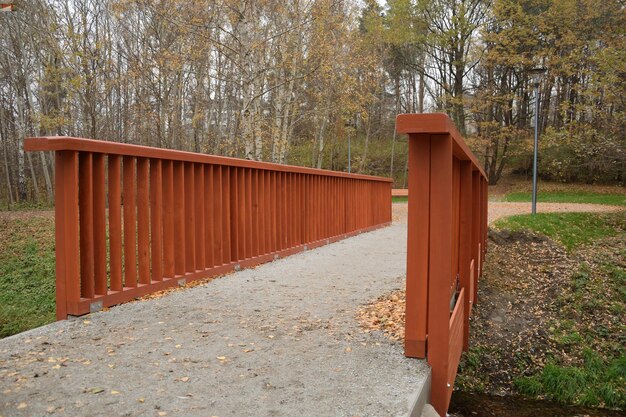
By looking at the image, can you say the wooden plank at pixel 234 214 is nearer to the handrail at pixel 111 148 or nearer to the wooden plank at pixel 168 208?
the handrail at pixel 111 148

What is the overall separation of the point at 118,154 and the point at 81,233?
0.64m

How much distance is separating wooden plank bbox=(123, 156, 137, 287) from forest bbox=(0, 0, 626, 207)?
780cm

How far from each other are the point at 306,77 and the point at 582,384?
1015 cm

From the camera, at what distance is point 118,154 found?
152 inches

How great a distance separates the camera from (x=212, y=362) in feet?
9.29

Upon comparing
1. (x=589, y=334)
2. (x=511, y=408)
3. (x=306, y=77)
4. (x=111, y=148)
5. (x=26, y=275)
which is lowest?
(x=511, y=408)

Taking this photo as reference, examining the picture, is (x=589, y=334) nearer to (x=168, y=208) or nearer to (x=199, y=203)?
(x=199, y=203)

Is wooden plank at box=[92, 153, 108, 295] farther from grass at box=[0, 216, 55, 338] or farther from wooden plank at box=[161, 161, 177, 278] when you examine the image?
grass at box=[0, 216, 55, 338]

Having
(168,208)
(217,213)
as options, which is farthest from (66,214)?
(217,213)

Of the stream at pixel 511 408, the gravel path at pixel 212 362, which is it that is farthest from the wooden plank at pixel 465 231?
the stream at pixel 511 408

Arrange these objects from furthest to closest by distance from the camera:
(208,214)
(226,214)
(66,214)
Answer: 1. (226,214)
2. (208,214)
3. (66,214)

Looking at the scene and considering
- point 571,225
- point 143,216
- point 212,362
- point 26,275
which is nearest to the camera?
point 212,362

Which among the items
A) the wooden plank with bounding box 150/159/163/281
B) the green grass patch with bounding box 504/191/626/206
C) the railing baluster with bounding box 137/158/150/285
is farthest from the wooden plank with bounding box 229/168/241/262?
the green grass patch with bounding box 504/191/626/206

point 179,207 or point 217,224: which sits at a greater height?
point 179,207
